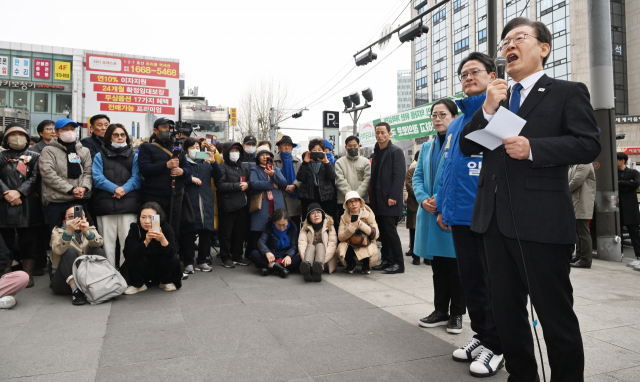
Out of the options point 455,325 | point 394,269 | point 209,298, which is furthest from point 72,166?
point 455,325

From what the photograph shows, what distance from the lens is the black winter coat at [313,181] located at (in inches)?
272

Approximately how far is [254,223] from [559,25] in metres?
39.8

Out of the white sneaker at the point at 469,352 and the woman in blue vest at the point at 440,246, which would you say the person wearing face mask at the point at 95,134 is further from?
the white sneaker at the point at 469,352

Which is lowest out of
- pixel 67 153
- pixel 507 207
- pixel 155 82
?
pixel 507 207

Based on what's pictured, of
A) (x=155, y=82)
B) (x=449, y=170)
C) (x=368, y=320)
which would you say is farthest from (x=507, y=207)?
(x=155, y=82)

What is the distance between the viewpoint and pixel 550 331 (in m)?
1.98

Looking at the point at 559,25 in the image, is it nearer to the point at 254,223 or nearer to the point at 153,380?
the point at 254,223

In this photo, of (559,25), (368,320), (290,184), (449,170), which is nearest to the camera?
(449,170)

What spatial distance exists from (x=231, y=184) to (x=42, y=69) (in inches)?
1572

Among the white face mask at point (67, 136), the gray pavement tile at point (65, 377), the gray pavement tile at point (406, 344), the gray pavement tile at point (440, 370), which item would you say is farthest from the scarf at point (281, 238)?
the gray pavement tile at point (65, 377)

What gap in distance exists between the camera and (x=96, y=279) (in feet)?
15.1

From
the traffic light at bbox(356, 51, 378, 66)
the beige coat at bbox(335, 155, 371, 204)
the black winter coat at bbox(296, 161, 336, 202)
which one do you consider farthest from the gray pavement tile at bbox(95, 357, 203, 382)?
the traffic light at bbox(356, 51, 378, 66)

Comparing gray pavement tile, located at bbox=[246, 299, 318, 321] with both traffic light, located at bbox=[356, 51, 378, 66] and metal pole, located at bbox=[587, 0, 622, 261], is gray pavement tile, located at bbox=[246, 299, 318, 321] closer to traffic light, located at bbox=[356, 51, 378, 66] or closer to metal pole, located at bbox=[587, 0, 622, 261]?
metal pole, located at bbox=[587, 0, 622, 261]

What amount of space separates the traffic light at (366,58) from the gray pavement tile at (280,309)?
1028 cm
